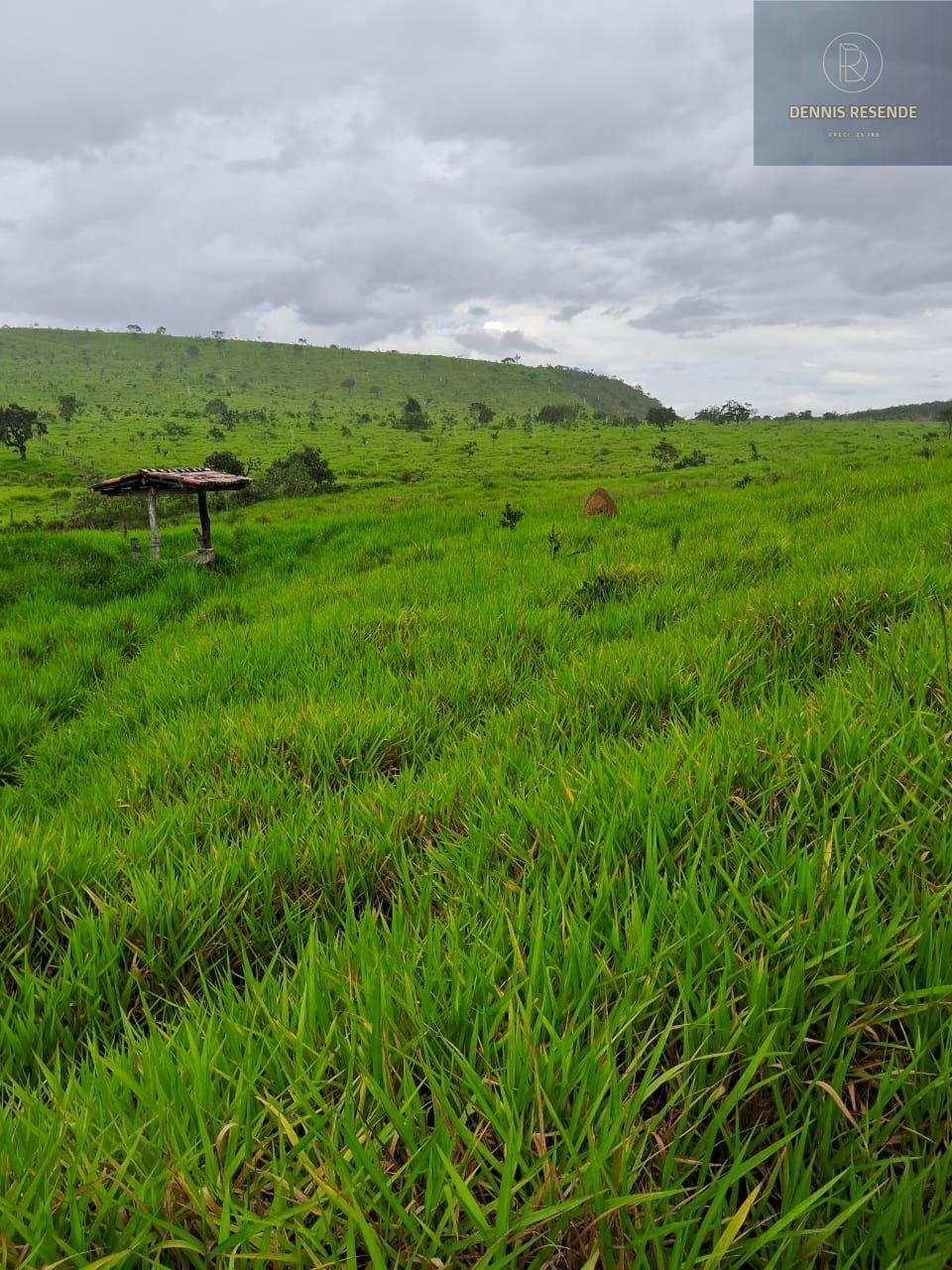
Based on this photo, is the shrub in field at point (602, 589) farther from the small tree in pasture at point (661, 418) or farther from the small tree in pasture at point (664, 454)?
the small tree in pasture at point (661, 418)

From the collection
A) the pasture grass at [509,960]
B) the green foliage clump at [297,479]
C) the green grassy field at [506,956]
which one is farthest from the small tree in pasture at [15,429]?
the pasture grass at [509,960]

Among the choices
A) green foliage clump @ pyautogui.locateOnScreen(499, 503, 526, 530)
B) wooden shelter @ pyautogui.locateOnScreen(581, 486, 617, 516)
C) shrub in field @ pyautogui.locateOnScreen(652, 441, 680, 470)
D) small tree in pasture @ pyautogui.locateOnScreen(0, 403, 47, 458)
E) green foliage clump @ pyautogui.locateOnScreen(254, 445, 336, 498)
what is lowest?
green foliage clump @ pyautogui.locateOnScreen(499, 503, 526, 530)

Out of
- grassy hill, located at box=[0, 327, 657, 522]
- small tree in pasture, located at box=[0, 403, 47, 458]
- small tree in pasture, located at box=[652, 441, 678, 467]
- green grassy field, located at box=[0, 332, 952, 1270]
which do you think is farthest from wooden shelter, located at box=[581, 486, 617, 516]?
small tree in pasture, located at box=[0, 403, 47, 458]

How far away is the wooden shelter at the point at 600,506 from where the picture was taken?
11312mm

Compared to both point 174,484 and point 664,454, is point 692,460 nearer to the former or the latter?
point 664,454

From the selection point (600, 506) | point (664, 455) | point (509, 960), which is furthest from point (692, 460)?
point (509, 960)

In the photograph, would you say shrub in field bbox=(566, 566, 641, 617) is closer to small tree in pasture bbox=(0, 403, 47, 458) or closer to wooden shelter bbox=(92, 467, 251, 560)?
wooden shelter bbox=(92, 467, 251, 560)

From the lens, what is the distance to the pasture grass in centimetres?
92

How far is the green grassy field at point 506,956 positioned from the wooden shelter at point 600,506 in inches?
282

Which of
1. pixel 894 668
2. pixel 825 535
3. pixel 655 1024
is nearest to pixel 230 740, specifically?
pixel 655 1024

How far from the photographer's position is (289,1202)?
3.20ft

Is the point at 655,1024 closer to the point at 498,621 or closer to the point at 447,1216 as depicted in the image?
the point at 447,1216

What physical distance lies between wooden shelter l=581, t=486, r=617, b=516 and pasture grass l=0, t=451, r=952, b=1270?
736cm

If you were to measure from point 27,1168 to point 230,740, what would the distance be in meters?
2.38
